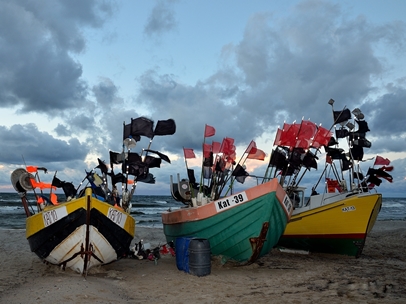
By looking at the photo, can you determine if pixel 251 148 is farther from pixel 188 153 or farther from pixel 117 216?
pixel 117 216

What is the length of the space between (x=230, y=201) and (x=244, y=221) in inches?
25.7

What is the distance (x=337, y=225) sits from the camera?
13.5m

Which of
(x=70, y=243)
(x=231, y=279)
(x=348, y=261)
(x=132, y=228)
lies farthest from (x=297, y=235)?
(x=70, y=243)

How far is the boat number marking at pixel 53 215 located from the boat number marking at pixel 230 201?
13.1 ft

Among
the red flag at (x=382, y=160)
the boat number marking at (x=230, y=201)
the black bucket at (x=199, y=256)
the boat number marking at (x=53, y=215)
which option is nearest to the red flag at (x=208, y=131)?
the boat number marking at (x=230, y=201)

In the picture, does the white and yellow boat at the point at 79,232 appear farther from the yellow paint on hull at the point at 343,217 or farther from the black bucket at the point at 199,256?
the yellow paint on hull at the point at 343,217

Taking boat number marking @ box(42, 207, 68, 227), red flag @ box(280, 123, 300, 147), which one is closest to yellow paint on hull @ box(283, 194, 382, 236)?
red flag @ box(280, 123, 300, 147)

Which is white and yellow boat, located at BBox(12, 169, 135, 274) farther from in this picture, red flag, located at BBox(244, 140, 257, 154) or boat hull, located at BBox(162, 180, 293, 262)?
red flag, located at BBox(244, 140, 257, 154)

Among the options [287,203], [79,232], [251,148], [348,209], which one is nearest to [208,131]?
[251,148]

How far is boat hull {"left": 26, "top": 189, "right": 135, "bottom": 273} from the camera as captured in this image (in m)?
9.20

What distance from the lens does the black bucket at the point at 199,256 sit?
978cm

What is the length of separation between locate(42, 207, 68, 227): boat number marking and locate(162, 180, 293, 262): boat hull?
3.71 m

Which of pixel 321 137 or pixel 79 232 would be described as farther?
pixel 321 137

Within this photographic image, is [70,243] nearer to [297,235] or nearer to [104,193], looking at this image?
[104,193]
